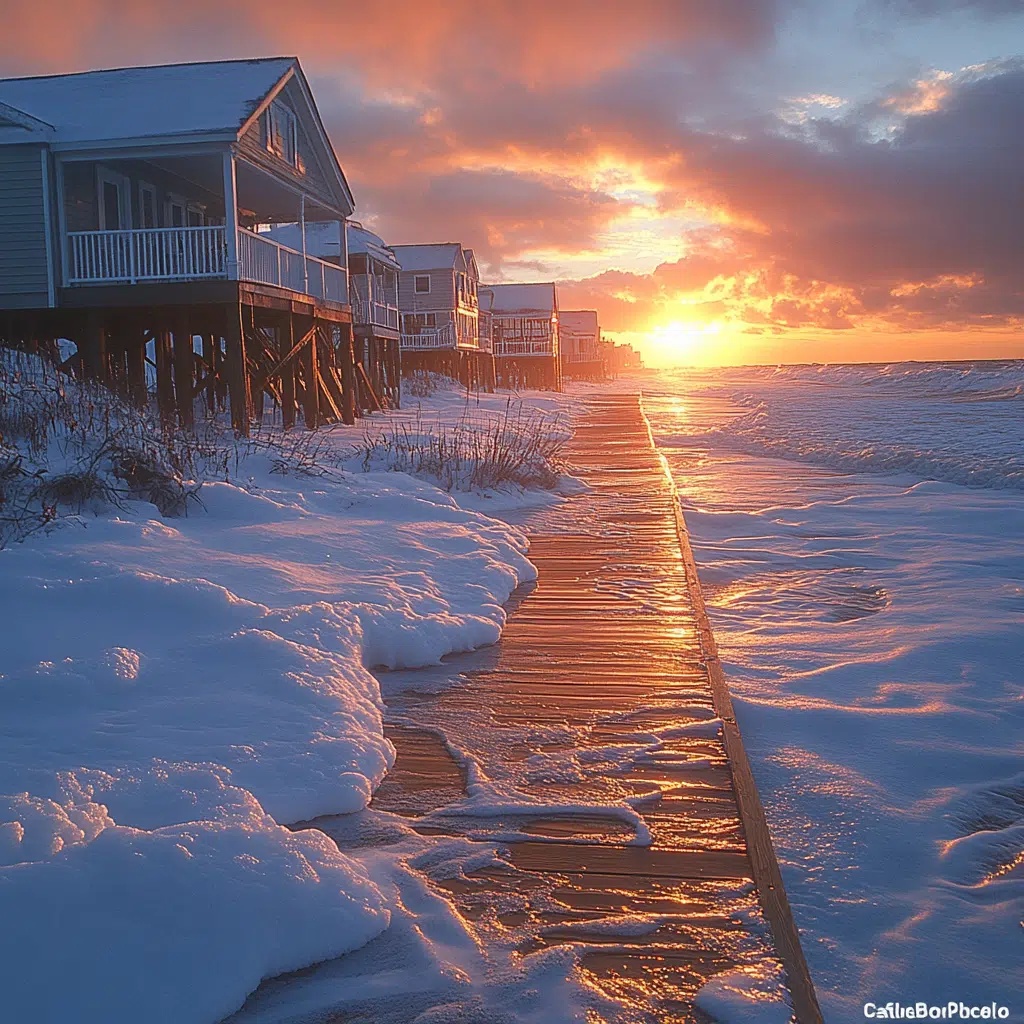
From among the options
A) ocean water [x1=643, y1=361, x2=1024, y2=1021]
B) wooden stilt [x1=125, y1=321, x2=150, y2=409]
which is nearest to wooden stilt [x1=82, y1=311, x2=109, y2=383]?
wooden stilt [x1=125, y1=321, x2=150, y2=409]

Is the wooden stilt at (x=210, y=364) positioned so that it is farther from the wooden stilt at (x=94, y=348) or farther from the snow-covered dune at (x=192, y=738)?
the snow-covered dune at (x=192, y=738)

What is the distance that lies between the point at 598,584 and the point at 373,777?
3443mm

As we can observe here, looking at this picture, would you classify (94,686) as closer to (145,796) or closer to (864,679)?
(145,796)

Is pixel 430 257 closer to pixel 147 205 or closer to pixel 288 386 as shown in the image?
pixel 147 205

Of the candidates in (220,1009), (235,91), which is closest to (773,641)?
(220,1009)

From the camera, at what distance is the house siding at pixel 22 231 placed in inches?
530

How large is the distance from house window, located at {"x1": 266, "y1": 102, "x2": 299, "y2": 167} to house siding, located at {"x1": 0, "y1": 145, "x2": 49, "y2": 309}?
3.99m

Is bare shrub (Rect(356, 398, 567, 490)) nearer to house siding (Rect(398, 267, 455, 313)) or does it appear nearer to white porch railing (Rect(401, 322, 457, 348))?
white porch railing (Rect(401, 322, 457, 348))

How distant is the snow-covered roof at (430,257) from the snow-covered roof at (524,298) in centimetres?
1527

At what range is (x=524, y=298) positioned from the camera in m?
55.4

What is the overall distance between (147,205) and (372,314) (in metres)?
8.87

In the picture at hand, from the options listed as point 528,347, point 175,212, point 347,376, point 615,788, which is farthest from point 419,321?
point 615,788

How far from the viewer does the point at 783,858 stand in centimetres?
356

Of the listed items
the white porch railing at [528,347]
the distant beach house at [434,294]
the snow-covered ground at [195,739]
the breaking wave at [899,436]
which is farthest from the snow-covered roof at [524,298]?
the snow-covered ground at [195,739]
